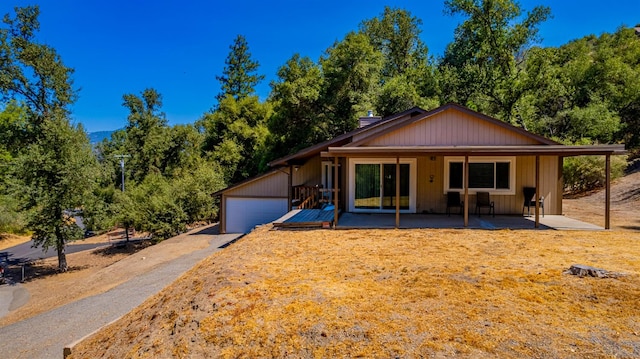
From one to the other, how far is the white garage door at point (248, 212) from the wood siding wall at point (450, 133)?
8150 mm

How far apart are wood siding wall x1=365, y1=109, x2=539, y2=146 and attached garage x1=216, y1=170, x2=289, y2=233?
7.47m

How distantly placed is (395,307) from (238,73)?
40.8 m

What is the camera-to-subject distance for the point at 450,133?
11969 mm

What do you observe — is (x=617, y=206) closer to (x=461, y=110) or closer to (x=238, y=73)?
(x=461, y=110)

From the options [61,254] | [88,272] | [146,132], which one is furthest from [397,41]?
[61,254]

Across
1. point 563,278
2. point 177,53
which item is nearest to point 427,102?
point 563,278

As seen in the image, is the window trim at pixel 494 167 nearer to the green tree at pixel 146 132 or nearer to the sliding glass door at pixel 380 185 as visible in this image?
the sliding glass door at pixel 380 185

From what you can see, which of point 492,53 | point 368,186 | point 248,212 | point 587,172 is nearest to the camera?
point 368,186

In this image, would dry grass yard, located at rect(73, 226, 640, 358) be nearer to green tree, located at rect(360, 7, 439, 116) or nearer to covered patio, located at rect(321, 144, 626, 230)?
covered patio, located at rect(321, 144, 626, 230)

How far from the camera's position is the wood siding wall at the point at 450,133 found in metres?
11.9

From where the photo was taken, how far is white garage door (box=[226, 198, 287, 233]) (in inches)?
726

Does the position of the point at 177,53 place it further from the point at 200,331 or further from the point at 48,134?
the point at 200,331

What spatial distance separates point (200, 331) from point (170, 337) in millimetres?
402

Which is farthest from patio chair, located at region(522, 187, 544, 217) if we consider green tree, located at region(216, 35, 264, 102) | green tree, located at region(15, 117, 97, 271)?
green tree, located at region(216, 35, 264, 102)
